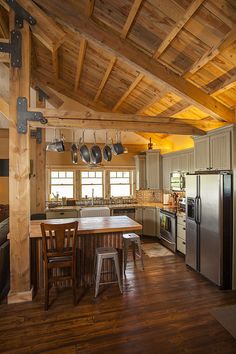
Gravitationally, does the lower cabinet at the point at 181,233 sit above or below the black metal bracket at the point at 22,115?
below

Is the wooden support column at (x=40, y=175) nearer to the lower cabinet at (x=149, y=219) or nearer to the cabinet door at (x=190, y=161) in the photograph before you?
the lower cabinet at (x=149, y=219)

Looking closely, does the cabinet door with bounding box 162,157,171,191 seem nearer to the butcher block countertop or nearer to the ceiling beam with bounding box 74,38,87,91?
the butcher block countertop

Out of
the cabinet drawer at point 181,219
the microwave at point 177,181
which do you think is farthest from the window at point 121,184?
the cabinet drawer at point 181,219

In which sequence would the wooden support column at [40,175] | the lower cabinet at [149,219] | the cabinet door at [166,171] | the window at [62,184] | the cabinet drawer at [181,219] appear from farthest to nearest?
the window at [62,184], the cabinet door at [166,171], the lower cabinet at [149,219], the wooden support column at [40,175], the cabinet drawer at [181,219]

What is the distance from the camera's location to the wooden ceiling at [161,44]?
2535 millimetres

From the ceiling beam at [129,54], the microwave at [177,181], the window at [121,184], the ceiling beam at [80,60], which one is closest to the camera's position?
the ceiling beam at [129,54]

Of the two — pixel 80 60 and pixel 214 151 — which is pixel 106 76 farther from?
pixel 214 151

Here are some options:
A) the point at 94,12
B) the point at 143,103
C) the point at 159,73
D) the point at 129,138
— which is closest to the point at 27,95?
the point at 94,12

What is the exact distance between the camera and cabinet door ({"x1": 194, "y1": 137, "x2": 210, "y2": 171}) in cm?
380

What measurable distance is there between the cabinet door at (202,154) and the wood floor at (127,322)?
1.95 meters

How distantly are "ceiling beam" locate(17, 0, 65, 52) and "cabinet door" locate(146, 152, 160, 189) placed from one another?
155 inches

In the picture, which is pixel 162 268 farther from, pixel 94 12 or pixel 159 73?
pixel 94 12

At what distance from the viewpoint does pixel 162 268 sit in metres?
4.12

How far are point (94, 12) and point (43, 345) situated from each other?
4.03 m
